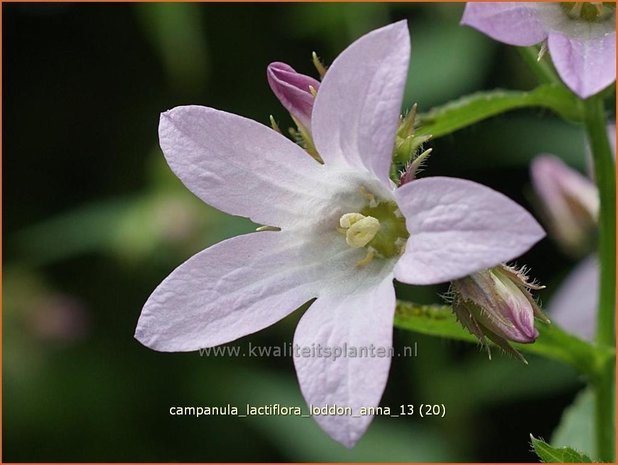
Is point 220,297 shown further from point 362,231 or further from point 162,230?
point 162,230

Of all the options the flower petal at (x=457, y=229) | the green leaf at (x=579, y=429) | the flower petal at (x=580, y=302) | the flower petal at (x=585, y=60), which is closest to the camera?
the flower petal at (x=457, y=229)

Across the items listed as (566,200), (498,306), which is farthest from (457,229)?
(566,200)

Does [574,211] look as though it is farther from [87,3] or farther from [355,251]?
[87,3]

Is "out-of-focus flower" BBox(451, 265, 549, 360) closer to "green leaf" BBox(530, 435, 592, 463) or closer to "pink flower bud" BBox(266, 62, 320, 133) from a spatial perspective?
"green leaf" BBox(530, 435, 592, 463)

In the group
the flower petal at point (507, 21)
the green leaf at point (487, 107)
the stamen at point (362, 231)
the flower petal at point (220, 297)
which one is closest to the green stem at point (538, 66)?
the green leaf at point (487, 107)

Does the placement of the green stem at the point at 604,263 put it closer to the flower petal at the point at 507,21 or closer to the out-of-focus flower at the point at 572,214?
the flower petal at the point at 507,21

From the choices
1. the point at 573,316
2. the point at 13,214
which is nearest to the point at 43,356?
the point at 13,214

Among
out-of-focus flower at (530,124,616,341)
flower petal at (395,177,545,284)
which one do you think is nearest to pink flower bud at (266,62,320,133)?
flower petal at (395,177,545,284)
